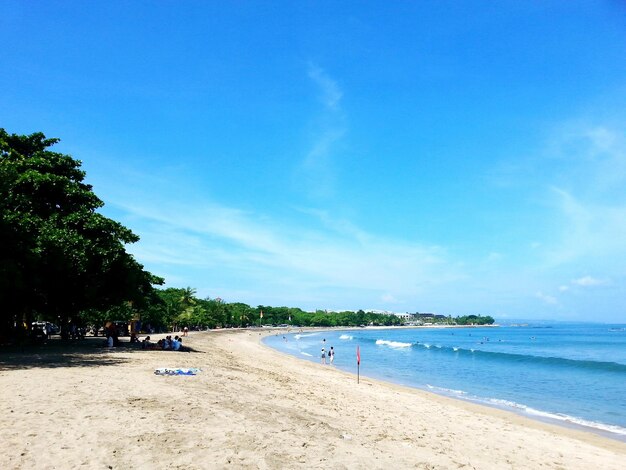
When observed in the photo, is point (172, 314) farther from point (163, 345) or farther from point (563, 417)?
point (563, 417)

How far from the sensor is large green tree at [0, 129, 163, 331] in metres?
21.3

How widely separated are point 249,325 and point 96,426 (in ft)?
554

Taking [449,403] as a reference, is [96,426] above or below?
above

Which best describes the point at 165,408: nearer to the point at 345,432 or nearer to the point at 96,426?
the point at 96,426

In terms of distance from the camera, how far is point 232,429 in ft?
34.1

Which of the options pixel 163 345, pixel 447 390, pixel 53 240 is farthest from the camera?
pixel 163 345

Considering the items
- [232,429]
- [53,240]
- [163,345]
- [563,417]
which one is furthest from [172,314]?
[232,429]

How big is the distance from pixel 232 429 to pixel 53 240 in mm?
17347

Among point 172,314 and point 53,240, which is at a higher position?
point 53,240

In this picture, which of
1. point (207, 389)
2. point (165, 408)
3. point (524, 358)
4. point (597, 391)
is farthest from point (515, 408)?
point (524, 358)

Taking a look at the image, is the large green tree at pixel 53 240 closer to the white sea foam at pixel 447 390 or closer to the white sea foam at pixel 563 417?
the white sea foam at pixel 447 390

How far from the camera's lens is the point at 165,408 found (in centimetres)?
1160

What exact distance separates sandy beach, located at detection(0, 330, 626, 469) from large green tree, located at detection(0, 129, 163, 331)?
5.33 meters

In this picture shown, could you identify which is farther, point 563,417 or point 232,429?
point 563,417
